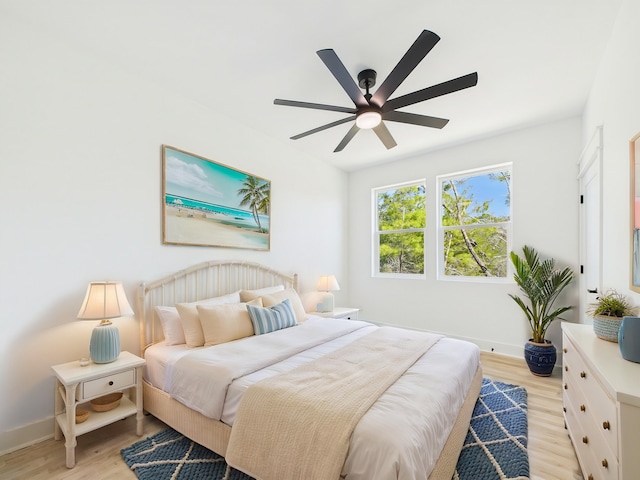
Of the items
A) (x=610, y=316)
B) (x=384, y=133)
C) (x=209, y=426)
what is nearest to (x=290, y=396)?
(x=209, y=426)

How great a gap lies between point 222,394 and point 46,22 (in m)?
2.71

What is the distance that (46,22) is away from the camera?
206cm

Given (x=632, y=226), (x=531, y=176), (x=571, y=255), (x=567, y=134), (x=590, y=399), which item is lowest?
(x=590, y=399)

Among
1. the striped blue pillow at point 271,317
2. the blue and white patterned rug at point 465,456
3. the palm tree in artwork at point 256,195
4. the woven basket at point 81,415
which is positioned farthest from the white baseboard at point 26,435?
the palm tree in artwork at point 256,195

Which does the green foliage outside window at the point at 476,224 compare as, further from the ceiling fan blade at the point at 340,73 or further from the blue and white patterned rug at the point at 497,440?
the ceiling fan blade at the point at 340,73

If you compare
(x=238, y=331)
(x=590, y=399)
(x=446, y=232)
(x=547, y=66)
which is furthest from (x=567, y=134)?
(x=238, y=331)

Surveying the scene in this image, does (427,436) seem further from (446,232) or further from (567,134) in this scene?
(567,134)

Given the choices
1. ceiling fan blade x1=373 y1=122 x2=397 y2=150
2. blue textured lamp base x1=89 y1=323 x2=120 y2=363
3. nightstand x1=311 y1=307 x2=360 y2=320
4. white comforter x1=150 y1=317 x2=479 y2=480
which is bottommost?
nightstand x1=311 y1=307 x2=360 y2=320

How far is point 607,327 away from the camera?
1.75 meters

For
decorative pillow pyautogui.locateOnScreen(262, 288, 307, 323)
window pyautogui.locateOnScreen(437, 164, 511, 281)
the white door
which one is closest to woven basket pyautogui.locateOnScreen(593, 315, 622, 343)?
the white door

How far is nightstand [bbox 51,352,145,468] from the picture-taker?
6.10 feet

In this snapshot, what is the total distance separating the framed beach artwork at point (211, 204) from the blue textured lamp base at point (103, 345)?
3.09ft

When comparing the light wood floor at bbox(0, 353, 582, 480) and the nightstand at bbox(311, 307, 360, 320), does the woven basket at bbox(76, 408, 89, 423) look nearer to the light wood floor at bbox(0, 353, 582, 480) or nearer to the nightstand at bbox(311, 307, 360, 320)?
the light wood floor at bbox(0, 353, 582, 480)

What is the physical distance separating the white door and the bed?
1.33 m
